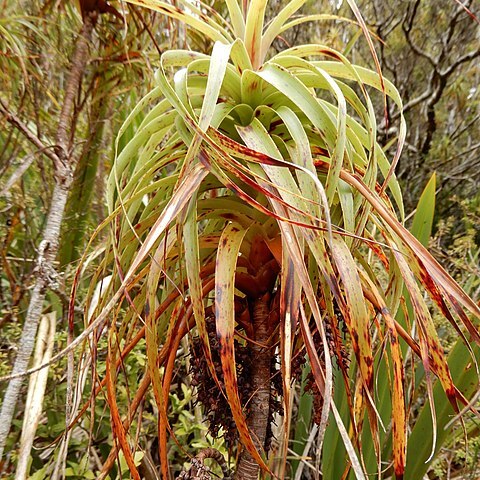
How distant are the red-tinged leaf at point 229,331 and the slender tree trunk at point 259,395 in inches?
3.7

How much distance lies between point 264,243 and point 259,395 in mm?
195

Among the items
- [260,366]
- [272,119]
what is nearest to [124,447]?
[260,366]

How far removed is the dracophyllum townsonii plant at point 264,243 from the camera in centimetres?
47

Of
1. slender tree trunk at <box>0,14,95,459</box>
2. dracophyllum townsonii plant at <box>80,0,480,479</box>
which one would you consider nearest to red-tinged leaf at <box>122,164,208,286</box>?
dracophyllum townsonii plant at <box>80,0,480,479</box>

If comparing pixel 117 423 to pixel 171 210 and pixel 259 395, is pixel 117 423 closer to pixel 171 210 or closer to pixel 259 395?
pixel 259 395

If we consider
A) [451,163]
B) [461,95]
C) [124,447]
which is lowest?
[124,447]

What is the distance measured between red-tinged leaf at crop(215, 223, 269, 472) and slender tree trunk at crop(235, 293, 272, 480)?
0.30 feet

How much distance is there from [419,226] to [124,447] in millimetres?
711

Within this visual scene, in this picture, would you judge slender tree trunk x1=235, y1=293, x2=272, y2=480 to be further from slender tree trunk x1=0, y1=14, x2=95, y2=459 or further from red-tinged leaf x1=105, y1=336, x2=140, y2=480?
slender tree trunk x1=0, y1=14, x2=95, y2=459

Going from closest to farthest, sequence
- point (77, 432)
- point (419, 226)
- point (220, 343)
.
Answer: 1. point (220, 343)
2. point (419, 226)
3. point (77, 432)

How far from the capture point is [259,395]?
1.92 feet

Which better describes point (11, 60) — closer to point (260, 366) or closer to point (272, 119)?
point (272, 119)

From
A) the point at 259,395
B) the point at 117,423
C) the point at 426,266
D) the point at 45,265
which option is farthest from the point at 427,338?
the point at 45,265

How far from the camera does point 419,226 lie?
0.95 meters
